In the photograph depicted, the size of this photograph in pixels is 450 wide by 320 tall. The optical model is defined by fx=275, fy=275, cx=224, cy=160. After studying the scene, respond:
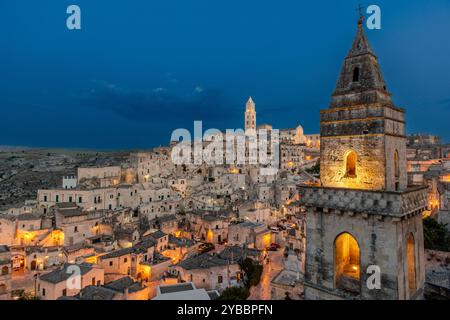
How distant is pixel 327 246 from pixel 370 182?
2981 mm

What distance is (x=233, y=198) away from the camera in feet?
180

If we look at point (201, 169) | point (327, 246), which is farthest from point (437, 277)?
point (201, 169)

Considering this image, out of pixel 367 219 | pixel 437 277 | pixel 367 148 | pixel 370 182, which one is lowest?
pixel 437 277

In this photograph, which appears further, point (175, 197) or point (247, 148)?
point (247, 148)

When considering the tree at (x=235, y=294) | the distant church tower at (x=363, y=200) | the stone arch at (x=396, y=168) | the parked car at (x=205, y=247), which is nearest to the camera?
the distant church tower at (x=363, y=200)

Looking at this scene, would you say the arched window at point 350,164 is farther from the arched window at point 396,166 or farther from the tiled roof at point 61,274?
the tiled roof at point 61,274

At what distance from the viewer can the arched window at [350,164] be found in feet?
36.8

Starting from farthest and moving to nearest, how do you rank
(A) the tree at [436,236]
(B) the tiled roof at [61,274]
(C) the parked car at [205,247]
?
(C) the parked car at [205,247] → (A) the tree at [436,236] → (B) the tiled roof at [61,274]

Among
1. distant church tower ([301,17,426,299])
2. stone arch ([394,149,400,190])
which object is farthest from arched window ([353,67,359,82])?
stone arch ([394,149,400,190])

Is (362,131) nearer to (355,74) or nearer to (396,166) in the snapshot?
(396,166)

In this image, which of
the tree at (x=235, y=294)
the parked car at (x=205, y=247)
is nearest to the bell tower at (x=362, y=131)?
the tree at (x=235, y=294)

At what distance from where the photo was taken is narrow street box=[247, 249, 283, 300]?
21.7 meters

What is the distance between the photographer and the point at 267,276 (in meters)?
26.2
